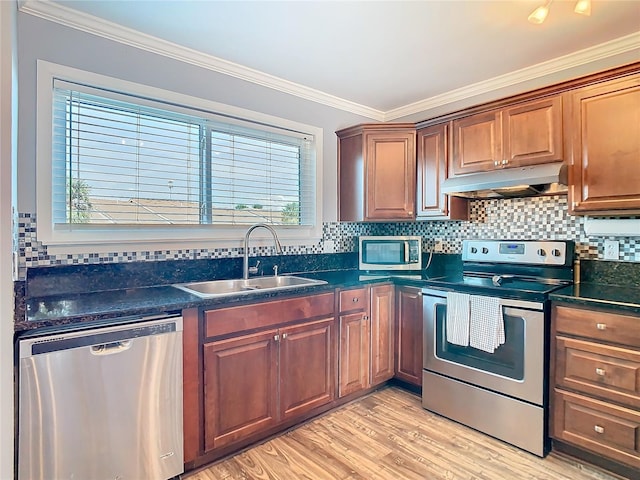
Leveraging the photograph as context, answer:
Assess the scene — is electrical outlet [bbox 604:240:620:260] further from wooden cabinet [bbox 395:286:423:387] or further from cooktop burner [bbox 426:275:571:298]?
wooden cabinet [bbox 395:286:423:387]

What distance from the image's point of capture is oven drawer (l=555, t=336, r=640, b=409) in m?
1.76

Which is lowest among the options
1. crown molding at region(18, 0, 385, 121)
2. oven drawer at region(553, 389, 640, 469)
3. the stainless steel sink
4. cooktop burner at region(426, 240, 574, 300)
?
oven drawer at region(553, 389, 640, 469)

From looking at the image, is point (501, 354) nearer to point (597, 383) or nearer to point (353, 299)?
point (597, 383)

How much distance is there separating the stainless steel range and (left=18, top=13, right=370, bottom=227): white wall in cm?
178

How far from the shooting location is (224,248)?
2.56 m

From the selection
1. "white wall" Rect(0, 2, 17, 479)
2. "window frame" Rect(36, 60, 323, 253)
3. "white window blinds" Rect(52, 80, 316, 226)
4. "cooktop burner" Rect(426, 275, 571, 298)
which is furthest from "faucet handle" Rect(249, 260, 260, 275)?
"white wall" Rect(0, 2, 17, 479)

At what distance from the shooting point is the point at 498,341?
216 cm

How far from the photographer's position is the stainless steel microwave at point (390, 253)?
2.96 meters

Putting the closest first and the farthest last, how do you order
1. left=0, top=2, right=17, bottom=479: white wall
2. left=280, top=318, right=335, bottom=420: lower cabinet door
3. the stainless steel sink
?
left=0, top=2, right=17, bottom=479: white wall < left=280, top=318, right=335, bottom=420: lower cabinet door < the stainless steel sink

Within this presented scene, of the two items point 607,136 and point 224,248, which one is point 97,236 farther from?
point 607,136

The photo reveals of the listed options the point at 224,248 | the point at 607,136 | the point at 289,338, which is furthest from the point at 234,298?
the point at 607,136

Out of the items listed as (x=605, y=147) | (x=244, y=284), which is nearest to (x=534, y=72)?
(x=605, y=147)

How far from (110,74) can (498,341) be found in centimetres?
270

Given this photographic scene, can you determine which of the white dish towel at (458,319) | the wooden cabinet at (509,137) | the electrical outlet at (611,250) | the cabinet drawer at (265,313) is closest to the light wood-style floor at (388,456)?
the white dish towel at (458,319)
